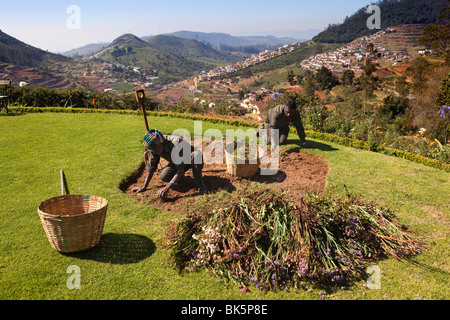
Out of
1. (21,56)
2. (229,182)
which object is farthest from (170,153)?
(21,56)

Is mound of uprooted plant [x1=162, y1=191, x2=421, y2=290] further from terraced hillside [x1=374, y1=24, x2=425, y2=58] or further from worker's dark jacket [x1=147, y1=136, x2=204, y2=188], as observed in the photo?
terraced hillside [x1=374, y1=24, x2=425, y2=58]

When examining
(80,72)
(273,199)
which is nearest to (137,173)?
(273,199)

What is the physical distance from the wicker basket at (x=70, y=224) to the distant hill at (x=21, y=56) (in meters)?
72.0

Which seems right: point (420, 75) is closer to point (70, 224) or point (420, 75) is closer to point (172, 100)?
point (172, 100)

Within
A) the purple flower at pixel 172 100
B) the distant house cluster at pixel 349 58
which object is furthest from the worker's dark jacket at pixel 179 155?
the distant house cluster at pixel 349 58

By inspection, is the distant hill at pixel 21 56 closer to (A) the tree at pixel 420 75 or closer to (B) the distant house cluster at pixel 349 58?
(B) the distant house cluster at pixel 349 58

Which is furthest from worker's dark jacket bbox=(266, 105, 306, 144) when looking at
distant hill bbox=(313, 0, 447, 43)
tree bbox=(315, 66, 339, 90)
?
distant hill bbox=(313, 0, 447, 43)

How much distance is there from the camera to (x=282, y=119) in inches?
304

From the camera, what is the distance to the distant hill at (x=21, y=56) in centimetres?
6066

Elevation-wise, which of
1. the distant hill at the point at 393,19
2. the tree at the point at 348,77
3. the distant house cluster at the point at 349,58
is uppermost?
the distant hill at the point at 393,19

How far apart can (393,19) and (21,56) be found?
113280 millimetres

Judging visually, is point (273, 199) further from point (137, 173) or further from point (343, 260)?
point (137, 173)

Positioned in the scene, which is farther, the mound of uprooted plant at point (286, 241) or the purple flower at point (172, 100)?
the purple flower at point (172, 100)
